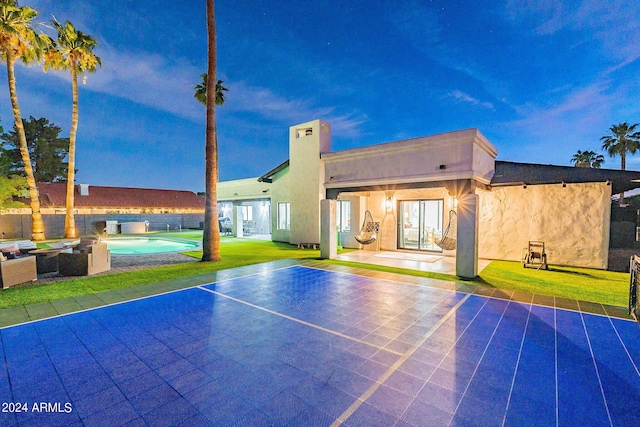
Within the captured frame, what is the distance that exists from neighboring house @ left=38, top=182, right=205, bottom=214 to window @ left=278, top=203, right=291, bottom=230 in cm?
1458

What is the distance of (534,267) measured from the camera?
30.0ft

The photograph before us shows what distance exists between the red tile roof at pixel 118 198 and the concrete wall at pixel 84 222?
59.8 inches

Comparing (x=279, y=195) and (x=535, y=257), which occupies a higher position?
(x=279, y=195)

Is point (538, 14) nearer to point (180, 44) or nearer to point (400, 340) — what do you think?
point (400, 340)

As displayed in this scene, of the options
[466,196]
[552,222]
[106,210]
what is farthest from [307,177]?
[106,210]

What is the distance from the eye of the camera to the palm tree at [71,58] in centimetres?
1634

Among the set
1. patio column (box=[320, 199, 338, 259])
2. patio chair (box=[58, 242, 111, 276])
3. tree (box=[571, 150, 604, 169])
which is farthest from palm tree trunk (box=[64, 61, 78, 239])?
tree (box=[571, 150, 604, 169])

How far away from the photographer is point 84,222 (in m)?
20.7

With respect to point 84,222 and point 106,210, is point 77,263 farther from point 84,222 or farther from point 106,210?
point 106,210

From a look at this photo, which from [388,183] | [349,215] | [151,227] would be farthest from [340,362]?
[151,227]

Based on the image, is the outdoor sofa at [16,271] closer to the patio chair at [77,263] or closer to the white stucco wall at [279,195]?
the patio chair at [77,263]

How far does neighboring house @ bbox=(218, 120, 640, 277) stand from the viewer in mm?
8008

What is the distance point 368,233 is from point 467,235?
4.29m

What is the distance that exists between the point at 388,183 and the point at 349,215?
5.31 metres
